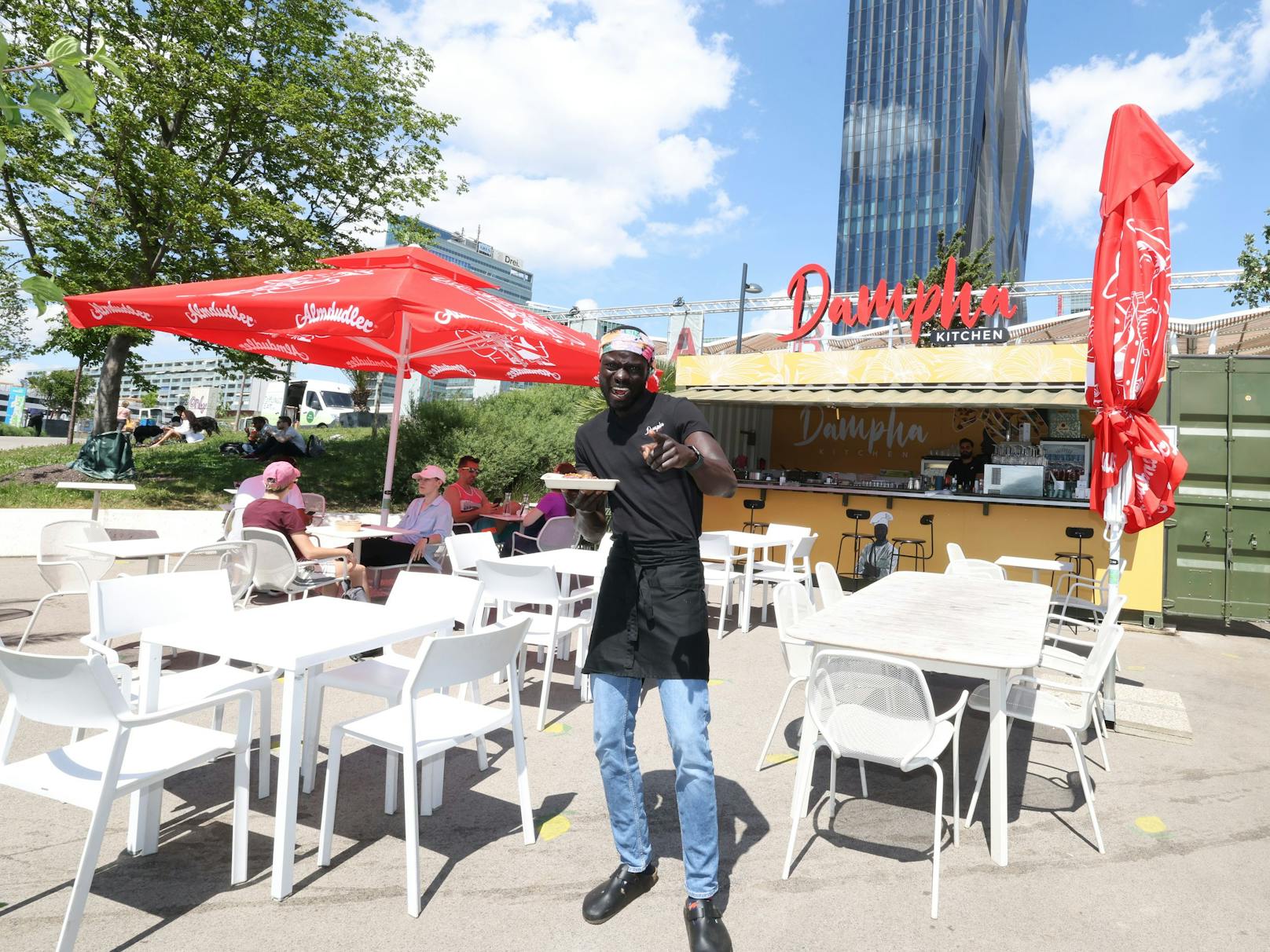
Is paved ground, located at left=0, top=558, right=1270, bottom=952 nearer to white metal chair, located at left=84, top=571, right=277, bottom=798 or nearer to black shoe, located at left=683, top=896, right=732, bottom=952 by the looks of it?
black shoe, located at left=683, top=896, right=732, bottom=952

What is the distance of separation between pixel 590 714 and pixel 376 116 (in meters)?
15.1

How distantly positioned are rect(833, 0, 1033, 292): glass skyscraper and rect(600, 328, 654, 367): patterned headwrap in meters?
86.0

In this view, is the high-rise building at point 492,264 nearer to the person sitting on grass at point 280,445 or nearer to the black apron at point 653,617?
the person sitting on grass at point 280,445

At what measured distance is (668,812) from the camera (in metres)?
3.25

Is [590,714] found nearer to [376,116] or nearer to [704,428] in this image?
[704,428]

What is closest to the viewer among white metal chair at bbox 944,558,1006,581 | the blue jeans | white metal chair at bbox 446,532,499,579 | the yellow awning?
the blue jeans

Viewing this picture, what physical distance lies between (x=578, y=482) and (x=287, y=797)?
137 cm

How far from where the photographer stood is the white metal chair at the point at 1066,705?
3.19 meters

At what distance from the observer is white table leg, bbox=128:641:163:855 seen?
106 inches

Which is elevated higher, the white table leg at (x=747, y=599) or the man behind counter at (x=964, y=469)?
the man behind counter at (x=964, y=469)

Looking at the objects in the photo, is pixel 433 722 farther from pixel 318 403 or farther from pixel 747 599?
pixel 318 403

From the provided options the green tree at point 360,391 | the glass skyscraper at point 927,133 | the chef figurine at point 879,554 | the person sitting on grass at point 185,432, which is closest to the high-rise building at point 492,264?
the glass skyscraper at point 927,133

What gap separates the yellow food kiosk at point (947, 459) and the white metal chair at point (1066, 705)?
19.5 ft

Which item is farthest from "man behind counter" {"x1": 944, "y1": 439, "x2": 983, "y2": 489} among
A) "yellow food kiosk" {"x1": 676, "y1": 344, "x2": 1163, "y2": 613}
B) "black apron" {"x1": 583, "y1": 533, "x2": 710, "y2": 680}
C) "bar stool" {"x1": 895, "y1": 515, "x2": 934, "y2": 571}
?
"black apron" {"x1": 583, "y1": 533, "x2": 710, "y2": 680}
